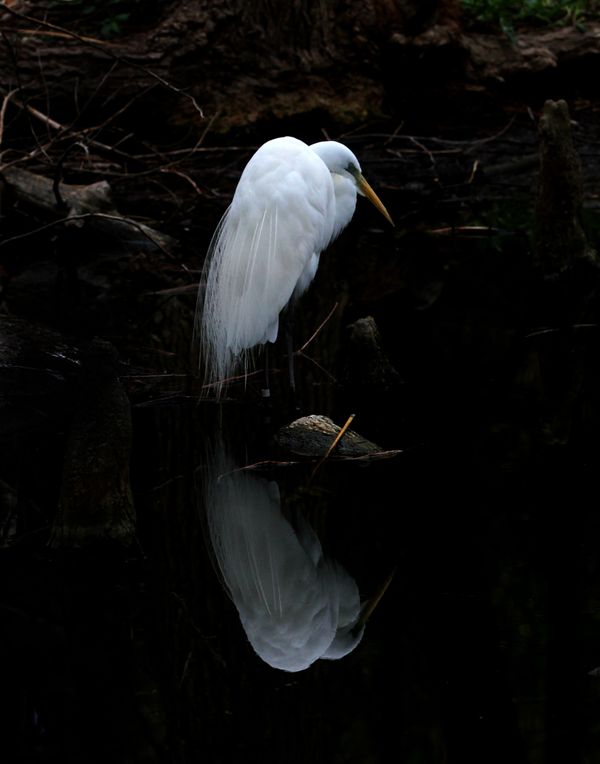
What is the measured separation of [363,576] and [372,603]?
0.17m

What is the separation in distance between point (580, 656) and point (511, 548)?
0.65m

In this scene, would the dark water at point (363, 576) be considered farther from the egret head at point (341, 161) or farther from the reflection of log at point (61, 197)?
the reflection of log at point (61, 197)

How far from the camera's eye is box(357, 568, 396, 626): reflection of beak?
2.88 m

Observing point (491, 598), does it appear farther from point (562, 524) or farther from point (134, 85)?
Answer: point (134, 85)

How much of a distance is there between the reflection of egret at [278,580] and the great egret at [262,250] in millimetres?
934

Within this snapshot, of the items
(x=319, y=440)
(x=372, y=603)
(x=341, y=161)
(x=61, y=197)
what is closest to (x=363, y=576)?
(x=372, y=603)

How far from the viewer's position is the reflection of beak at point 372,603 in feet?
9.46

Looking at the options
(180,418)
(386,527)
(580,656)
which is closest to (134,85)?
(180,418)

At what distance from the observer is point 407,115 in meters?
10.8

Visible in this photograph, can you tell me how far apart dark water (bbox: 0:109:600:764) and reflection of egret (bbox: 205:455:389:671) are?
1.9 inches

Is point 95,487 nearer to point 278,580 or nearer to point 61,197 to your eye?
point 278,580

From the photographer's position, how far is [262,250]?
467 cm

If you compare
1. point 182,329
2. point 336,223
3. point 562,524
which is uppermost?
point 562,524

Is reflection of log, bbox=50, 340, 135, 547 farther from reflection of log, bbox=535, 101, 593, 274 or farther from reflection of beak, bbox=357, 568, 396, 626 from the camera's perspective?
reflection of log, bbox=535, 101, 593, 274
